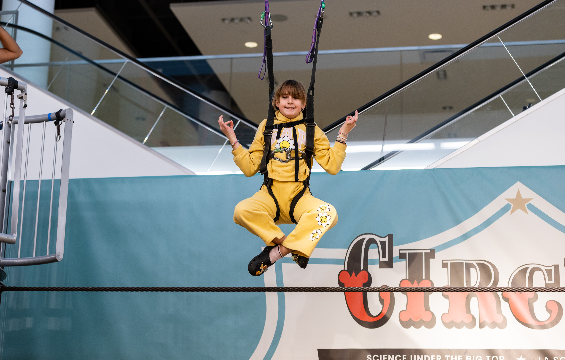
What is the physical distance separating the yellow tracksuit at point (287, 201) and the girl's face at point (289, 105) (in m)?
0.03

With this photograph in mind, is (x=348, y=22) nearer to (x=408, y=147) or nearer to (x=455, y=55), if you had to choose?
(x=455, y=55)

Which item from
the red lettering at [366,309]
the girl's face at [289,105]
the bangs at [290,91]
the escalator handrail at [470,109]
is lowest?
the red lettering at [366,309]

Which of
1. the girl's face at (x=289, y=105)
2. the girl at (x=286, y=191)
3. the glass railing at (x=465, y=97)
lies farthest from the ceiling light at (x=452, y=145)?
the girl's face at (x=289, y=105)

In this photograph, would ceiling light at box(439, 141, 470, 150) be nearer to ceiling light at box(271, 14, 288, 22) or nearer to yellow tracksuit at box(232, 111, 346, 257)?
yellow tracksuit at box(232, 111, 346, 257)

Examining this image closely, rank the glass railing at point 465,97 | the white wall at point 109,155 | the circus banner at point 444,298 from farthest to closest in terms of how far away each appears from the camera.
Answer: the white wall at point 109,155 → the glass railing at point 465,97 → the circus banner at point 444,298

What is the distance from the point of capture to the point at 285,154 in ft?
9.31

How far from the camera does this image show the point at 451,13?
8.55m

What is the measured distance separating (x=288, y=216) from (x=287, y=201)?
3.4 inches

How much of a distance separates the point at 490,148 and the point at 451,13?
5299 millimetres

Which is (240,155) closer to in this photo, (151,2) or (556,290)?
(556,290)

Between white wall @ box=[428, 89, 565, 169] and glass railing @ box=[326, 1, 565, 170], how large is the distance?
83 mm

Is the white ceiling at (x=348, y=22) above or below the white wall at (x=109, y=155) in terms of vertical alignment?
above

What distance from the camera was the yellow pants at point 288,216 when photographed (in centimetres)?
265

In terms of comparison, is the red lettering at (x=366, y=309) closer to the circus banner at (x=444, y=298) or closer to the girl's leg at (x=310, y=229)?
the circus banner at (x=444, y=298)
